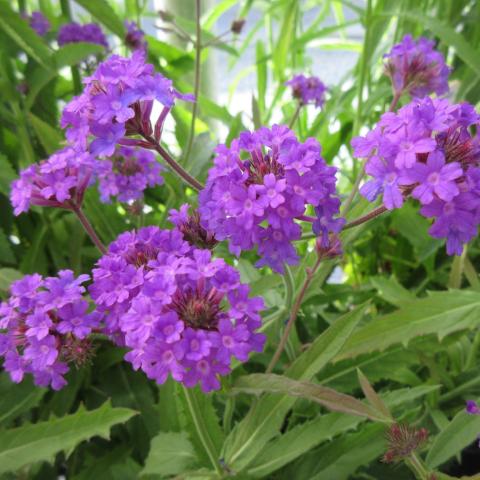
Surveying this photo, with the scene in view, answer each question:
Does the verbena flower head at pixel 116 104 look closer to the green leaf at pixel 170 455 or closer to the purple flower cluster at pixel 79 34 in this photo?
the green leaf at pixel 170 455

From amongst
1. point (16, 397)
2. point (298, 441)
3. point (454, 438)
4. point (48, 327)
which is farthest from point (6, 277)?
point (454, 438)

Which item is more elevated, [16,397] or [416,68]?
[416,68]

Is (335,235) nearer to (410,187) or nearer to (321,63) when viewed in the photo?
(410,187)

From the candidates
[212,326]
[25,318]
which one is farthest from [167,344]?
[25,318]

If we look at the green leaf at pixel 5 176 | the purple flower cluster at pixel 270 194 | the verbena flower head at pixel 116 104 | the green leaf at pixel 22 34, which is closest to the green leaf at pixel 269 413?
the purple flower cluster at pixel 270 194

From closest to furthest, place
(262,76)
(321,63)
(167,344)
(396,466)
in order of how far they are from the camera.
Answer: (167,344)
(396,466)
(262,76)
(321,63)

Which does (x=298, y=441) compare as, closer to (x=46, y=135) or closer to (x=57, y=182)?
(x=57, y=182)
